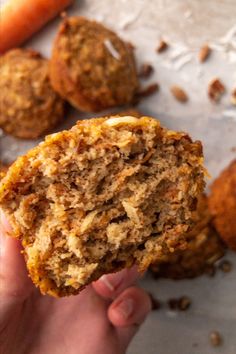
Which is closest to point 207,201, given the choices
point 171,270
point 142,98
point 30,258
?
point 171,270

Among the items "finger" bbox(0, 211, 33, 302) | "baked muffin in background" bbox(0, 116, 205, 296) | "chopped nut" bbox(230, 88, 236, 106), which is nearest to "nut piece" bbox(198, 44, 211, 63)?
"chopped nut" bbox(230, 88, 236, 106)

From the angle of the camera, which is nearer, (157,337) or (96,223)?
(96,223)

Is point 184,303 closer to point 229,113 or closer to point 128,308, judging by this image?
point 128,308

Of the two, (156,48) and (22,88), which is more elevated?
(22,88)

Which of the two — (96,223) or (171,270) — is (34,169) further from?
(171,270)

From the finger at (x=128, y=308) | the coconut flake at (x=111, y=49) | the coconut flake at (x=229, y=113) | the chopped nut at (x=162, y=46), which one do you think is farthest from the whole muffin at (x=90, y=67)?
the finger at (x=128, y=308)

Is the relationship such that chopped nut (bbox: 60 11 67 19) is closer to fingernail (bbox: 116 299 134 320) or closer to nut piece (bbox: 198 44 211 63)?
nut piece (bbox: 198 44 211 63)

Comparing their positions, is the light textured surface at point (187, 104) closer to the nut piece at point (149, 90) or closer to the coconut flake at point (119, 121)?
the nut piece at point (149, 90)

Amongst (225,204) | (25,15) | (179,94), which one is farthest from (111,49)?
(225,204)
